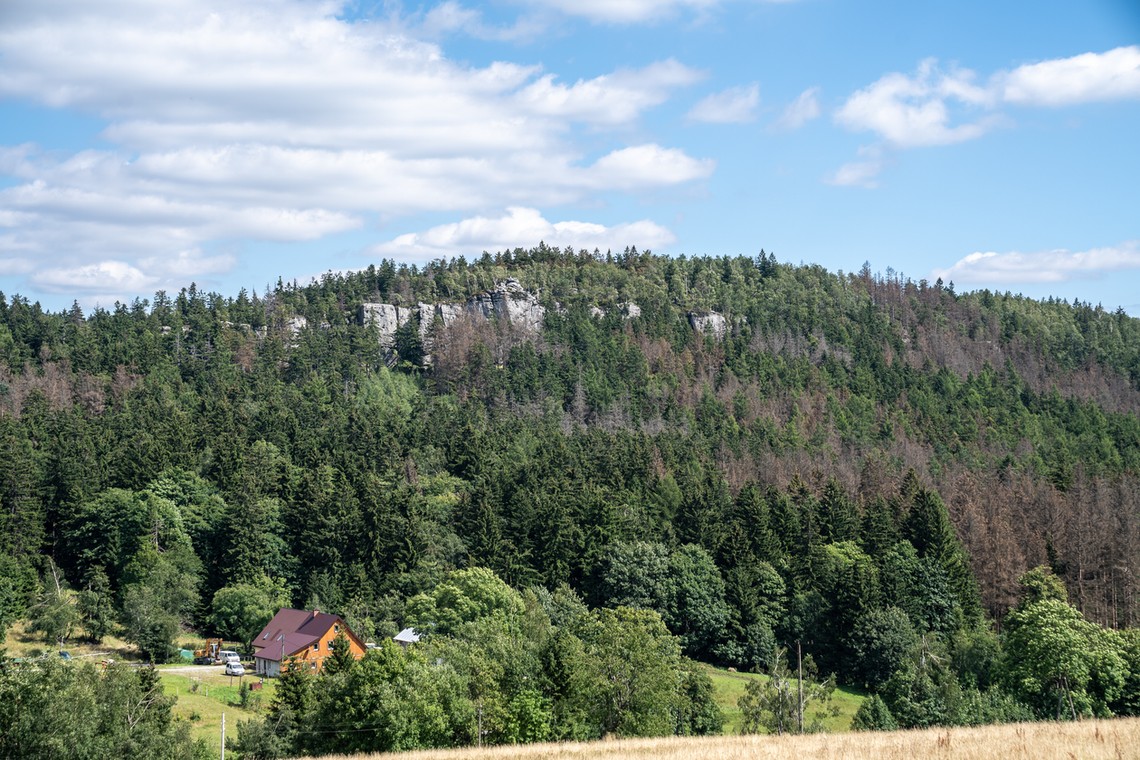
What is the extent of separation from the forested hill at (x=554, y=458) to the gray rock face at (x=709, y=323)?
0.69m

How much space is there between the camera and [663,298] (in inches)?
6757

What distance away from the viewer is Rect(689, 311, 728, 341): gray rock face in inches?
6491

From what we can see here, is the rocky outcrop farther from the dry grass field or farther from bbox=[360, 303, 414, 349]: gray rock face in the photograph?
the dry grass field

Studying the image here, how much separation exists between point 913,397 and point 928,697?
99970 millimetres

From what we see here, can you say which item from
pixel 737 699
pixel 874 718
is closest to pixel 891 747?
pixel 874 718

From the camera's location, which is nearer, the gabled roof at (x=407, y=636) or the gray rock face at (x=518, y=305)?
the gabled roof at (x=407, y=636)

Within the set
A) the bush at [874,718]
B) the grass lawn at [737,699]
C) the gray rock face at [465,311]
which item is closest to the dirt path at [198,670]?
the grass lawn at [737,699]

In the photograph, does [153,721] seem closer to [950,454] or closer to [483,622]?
[483,622]

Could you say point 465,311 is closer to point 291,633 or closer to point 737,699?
point 291,633

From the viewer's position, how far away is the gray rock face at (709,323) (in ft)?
541

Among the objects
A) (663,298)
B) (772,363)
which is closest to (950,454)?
(772,363)

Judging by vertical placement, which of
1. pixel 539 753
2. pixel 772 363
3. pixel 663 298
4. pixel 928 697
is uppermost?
pixel 663 298

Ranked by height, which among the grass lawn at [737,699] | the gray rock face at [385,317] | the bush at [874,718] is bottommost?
the grass lawn at [737,699]

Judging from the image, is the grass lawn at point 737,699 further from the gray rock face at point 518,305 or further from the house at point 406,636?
the gray rock face at point 518,305
